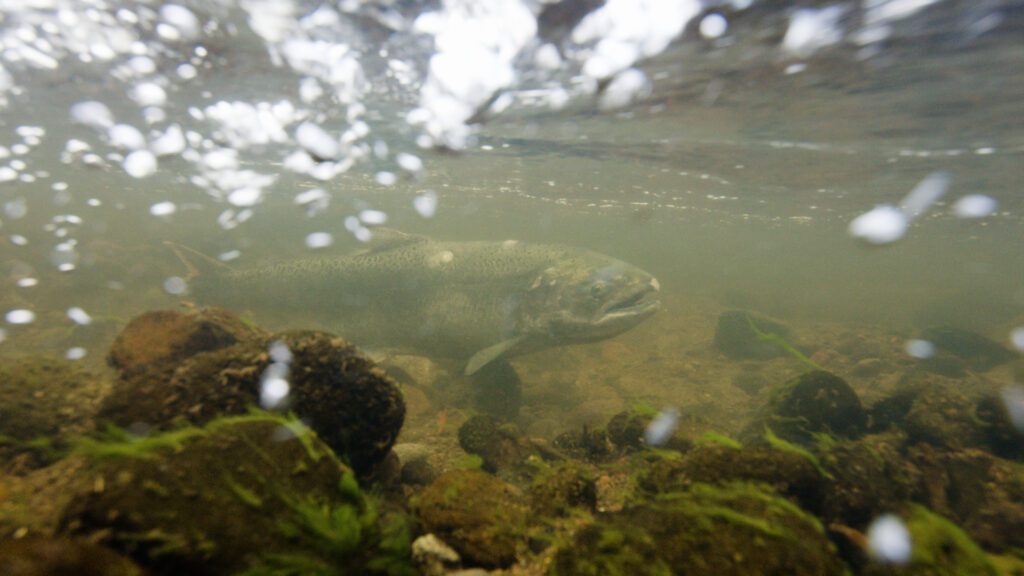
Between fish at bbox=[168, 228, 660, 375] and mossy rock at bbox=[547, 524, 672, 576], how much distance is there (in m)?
6.50

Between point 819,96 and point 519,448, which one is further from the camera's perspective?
point 819,96

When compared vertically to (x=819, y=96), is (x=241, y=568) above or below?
below

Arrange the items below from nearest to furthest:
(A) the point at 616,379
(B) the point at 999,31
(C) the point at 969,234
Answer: (B) the point at 999,31 → (A) the point at 616,379 → (C) the point at 969,234

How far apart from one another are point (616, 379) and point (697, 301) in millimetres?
19189

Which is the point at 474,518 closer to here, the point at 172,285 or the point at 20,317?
the point at 20,317

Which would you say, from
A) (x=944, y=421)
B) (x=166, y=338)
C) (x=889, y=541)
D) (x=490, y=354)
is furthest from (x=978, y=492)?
(x=166, y=338)

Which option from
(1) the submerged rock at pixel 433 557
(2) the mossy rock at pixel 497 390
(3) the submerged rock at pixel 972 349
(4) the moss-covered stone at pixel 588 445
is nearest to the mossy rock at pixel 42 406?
(1) the submerged rock at pixel 433 557

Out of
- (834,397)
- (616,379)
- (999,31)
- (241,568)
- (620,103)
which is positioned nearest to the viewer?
(241,568)

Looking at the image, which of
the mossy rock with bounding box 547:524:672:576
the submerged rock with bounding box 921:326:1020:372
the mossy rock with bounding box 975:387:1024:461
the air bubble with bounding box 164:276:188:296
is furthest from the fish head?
the air bubble with bounding box 164:276:188:296

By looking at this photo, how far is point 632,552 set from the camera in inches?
101

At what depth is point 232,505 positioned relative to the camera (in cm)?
237

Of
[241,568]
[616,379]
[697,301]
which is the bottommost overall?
[697,301]

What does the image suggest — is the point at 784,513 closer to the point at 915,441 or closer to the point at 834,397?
the point at 915,441

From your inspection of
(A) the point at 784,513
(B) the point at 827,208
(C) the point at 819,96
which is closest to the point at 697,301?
(B) the point at 827,208
